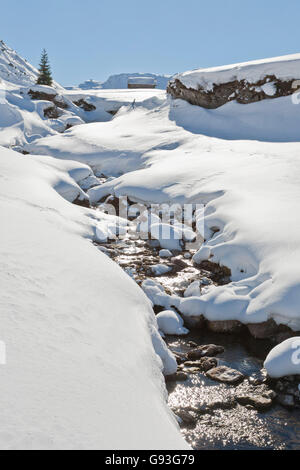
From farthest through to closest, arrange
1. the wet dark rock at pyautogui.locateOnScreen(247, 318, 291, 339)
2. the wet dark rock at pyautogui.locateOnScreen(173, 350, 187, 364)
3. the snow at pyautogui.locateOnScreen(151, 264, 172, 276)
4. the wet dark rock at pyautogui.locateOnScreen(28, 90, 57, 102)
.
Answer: the wet dark rock at pyautogui.locateOnScreen(28, 90, 57, 102)
the snow at pyautogui.locateOnScreen(151, 264, 172, 276)
the wet dark rock at pyautogui.locateOnScreen(247, 318, 291, 339)
the wet dark rock at pyautogui.locateOnScreen(173, 350, 187, 364)

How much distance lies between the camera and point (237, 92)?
21.4 meters

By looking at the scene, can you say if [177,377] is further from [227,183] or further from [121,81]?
[121,81]

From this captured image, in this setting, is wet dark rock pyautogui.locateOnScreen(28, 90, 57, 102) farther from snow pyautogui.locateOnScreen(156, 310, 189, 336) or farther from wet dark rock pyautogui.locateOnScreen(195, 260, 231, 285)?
snow pyautogui.locateOnScreen(156, 310, 189, 336)

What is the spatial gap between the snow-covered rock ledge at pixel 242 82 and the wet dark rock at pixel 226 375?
17632 mm

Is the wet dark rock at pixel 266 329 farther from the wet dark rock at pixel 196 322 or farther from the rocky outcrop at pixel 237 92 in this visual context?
the rocky outcrop at pixel 237 92

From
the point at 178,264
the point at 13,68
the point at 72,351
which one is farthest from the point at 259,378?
the point at 13,68

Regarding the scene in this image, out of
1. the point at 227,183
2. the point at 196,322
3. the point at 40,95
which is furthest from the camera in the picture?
the point at 40,95

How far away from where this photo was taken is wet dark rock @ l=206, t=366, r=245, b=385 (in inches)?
206

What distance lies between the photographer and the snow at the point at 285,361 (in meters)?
5.11

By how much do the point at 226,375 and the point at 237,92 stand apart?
1943cm

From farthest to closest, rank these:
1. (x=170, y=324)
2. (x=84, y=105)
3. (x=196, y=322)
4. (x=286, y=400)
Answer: (x=84, y=105)
(x=196, y=322)
(x=170, y=324)
(x=286, y=400)

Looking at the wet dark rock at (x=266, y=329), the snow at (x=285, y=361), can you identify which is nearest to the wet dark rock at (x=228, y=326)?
the wet dark rock at (x=266, y=329)

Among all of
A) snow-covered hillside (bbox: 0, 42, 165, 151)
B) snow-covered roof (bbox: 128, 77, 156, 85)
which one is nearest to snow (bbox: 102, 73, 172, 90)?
snow-covered roof (bbox: 128, 77, 156, 85)
